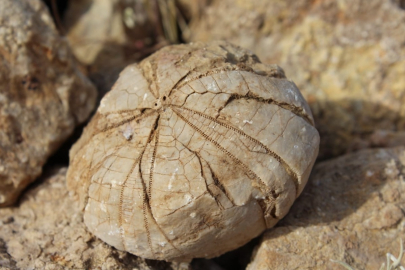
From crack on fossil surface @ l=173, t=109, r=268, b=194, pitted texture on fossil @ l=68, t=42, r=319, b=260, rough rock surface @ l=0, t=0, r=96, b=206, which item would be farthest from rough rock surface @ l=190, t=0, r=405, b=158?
rough rock surface @ l=0, t=0, r=96, b=206

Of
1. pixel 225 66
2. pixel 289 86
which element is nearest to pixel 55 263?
pixel 225 66

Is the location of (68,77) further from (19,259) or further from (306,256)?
(306,256)

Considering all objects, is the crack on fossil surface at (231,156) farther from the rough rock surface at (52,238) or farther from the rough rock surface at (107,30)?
the rough rock surface at (107,30)

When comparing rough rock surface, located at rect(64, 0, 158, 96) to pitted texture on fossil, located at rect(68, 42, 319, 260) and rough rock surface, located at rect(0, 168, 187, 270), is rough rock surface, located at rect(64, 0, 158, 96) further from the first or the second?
pitted texture on fossil, located at rect(68, 42, 319, 260)

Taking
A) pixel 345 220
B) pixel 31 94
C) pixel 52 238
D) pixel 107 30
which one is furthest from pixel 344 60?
pixel 52 238

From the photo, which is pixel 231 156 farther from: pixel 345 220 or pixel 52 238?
pixel 52 238
